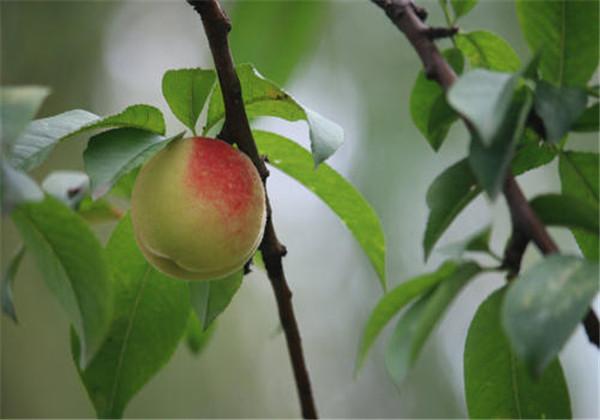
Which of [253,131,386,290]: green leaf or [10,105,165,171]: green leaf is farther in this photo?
[253,131,386,290]: green leaf

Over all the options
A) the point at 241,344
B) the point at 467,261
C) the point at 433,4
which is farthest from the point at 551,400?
the point at 241,344

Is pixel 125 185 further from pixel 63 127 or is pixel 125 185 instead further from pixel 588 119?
pixel 588 119

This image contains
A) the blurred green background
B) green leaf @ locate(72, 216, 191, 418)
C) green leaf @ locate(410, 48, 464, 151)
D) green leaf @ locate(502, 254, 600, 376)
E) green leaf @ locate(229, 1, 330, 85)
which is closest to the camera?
green leaf @ locate(502, 254, 600, 376)

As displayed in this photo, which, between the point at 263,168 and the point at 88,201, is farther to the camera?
the point at 88,201

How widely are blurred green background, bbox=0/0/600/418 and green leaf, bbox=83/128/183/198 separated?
8.22 feet

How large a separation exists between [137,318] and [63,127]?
25 centimetres

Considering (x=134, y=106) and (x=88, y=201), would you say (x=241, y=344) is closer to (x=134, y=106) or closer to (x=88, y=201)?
(x=88, y=201)

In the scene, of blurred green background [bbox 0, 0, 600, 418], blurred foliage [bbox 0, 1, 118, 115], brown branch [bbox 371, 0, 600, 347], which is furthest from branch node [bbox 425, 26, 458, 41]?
blurred foliage [bbox 0, 1, 118, 115]

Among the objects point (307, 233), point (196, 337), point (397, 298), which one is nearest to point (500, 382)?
point (397, 298)

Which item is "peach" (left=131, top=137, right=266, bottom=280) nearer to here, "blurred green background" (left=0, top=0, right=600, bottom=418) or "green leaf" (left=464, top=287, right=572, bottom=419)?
"green leaf" (left=464, top=287, right=572, bottom=419)

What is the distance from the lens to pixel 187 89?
728 mm

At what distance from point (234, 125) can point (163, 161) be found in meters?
0.06

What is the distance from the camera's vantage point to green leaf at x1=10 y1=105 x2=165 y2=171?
2.02 feet

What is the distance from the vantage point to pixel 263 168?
72 cm
